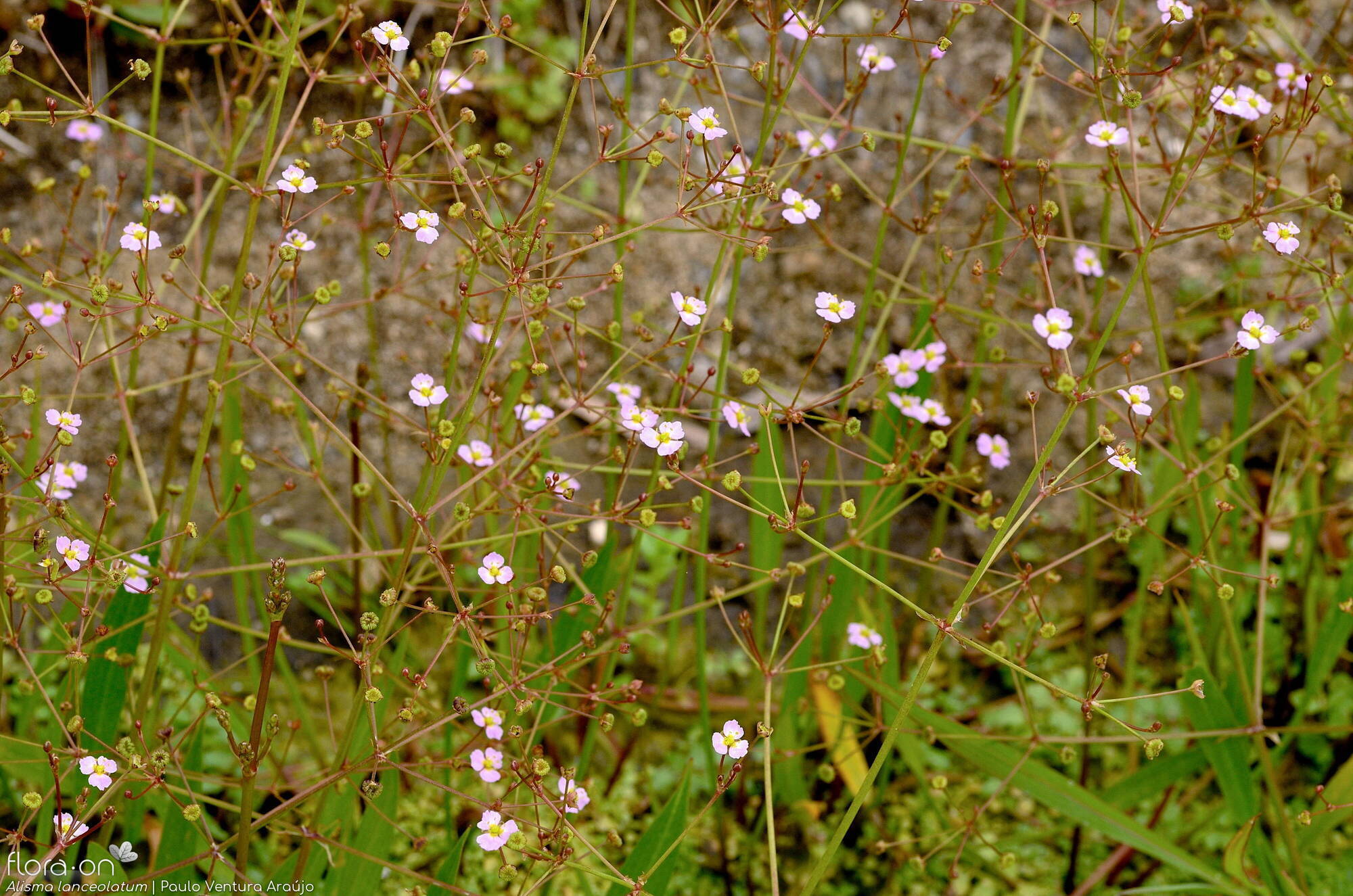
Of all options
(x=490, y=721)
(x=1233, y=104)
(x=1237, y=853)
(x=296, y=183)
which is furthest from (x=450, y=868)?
(x=1233, y=104)

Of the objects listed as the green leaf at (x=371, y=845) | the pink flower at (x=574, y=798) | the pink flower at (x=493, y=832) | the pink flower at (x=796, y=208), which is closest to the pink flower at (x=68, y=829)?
the green leaf at (x=371, y=845)

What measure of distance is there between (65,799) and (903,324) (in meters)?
2.34

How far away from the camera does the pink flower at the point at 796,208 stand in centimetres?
183

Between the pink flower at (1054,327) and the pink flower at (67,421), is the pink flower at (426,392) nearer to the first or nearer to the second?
the pink flower at (67,421)

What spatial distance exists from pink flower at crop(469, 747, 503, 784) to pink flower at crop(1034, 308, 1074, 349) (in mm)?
1037

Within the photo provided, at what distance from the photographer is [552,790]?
191 cm

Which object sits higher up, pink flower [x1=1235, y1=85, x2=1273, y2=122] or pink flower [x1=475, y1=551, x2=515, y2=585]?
pink flower [x1=1235, y1=85, x2=1273, y2=122]

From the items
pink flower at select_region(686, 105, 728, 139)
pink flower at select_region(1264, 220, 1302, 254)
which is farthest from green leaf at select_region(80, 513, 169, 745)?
pink flower at select_region(1264, 220, 1302, 254)

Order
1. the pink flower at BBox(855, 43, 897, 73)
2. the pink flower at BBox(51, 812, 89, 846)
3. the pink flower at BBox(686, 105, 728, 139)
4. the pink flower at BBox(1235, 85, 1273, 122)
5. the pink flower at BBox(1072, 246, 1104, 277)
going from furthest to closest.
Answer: the pink flower at BBox(1072, 246, 1104, 277)
the pink flower at BBox(855, 43, 897, 73)
the pink flower at BBox(1235, 85, 1273, 122)
the pink flower at BBox(686, 105, 728, 139)
the pink flower at BBox(51, 812, 89, 846)

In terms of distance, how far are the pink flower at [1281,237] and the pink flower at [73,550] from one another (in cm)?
179

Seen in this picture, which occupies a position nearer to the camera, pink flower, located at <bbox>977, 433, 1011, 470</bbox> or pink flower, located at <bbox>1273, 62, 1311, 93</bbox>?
pink flower, located at <bbox>1273, 62, 1311, 93</bbox>

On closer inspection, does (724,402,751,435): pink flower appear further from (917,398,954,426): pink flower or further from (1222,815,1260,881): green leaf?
(1222,815,1260,881): green leaf

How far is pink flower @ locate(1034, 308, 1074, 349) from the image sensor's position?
1.65m

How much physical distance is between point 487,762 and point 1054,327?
1099 mm
